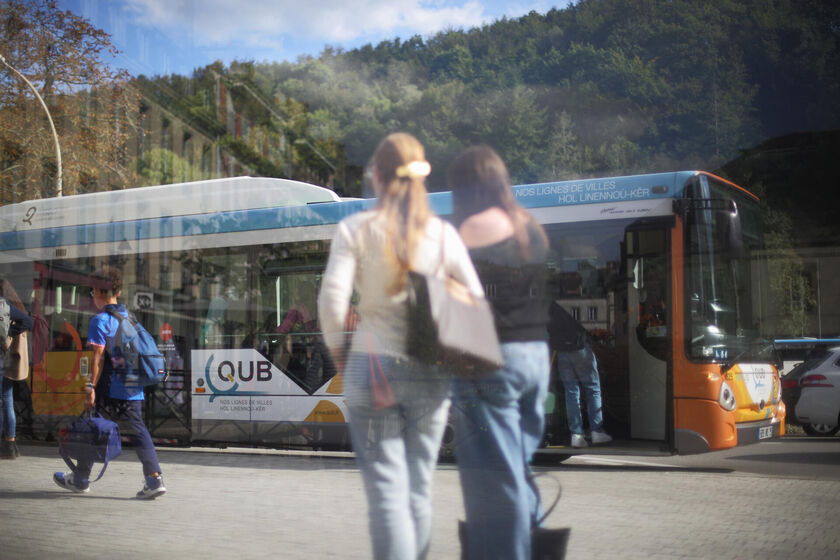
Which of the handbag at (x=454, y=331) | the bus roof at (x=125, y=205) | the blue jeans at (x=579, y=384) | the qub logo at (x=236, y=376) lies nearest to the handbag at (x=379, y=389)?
the handbag at (x=454, y=331)

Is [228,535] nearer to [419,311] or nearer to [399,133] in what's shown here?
[419,311]

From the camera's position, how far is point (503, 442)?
2.52 metres

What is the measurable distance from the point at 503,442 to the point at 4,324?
3447 mm

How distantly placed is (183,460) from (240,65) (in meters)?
2.26

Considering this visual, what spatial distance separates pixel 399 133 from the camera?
2748 millimetres

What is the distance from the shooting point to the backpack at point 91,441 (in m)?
4.28

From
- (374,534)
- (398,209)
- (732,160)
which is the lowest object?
(374,534)

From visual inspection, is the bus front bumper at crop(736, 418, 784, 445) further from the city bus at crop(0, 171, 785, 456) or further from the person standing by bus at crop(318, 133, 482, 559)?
the person standing by bus at crop(318, 133, 482, 559)

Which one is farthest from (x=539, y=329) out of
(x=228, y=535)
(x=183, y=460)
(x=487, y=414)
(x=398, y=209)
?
(x=183, y=460)

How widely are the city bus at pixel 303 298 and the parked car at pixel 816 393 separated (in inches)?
15.8

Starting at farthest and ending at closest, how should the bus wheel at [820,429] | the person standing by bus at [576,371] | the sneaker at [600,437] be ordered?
the bus wheel at [820,429] → the sneaker at [600,437] → the person standing by bus at [576,371]

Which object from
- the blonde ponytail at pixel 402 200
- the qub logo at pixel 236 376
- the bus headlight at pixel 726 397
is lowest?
the bus headlight at pixel 726 397

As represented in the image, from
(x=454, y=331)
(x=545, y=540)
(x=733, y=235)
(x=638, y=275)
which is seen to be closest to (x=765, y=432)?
(x=733, y=235)

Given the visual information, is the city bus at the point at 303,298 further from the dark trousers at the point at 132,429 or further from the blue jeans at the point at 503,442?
the blue jeans at the point at 503,442
